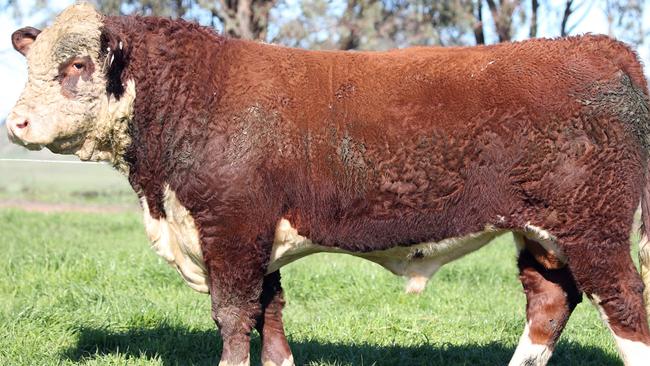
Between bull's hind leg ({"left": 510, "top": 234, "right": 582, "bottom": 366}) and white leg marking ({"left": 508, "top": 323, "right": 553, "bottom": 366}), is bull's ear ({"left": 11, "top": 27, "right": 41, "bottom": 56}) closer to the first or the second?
bull's hind leg ({"left": 510, "top": 234, "right": 582, "bottom": 366})

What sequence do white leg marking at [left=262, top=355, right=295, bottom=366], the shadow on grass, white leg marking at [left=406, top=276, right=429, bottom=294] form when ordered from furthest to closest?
the shadow on grass
white leg marking at [left=262, top=355, right=295, bottom=366]
white leg marking at [left=406, top=276, right=429, bottom=294]

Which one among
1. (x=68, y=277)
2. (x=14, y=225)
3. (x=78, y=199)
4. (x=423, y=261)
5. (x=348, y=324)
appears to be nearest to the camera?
(x=423, y=261)

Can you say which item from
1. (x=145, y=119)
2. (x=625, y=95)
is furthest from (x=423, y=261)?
(x=145, y=119)

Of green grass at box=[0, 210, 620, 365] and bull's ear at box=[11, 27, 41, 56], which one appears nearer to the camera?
bull's ear at box=[11, 27, 41, 56]

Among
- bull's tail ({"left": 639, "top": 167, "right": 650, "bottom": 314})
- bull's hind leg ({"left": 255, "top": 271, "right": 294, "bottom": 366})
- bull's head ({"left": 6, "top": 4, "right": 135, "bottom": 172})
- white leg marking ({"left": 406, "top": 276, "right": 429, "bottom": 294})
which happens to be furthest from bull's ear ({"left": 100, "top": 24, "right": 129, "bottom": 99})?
bull's tail ({"left": 639, "top": 167, "right": 650, "bottom": 314})

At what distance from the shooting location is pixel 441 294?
281 inches

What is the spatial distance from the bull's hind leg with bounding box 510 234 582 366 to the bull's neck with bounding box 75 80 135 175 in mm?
2196

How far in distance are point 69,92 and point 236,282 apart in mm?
1203

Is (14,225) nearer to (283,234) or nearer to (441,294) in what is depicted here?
(441,294)

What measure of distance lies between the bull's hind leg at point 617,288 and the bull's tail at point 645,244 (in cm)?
22

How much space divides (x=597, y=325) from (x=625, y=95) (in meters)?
2.71

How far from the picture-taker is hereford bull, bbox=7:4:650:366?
3.87 m

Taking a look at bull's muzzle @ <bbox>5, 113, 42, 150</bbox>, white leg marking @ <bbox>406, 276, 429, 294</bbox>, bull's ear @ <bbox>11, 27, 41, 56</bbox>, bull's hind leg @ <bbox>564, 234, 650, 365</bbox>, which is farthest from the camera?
white leg marking @ <bbox>406, 276, 429, 294</bbox>

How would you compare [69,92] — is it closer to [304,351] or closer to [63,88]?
[63,88]
